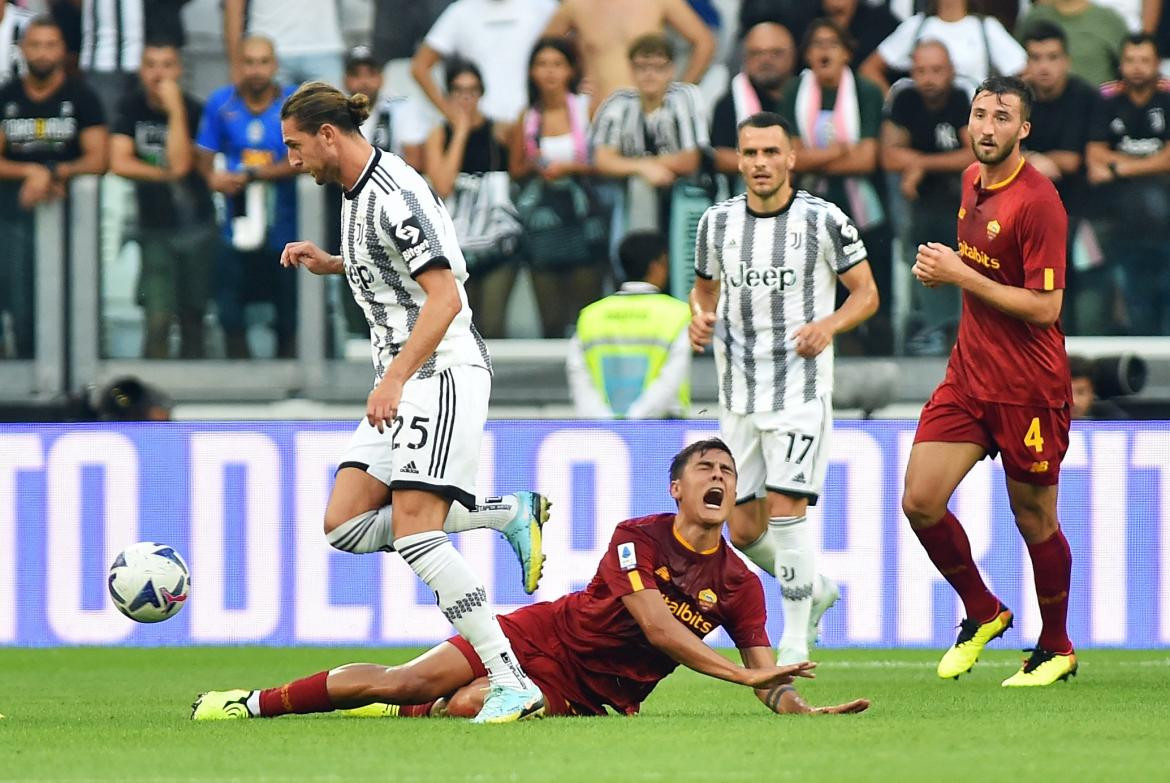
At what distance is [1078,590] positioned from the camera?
→ 995cm

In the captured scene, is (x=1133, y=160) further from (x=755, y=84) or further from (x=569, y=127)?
(x=569, y=127)

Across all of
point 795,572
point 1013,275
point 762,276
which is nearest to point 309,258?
point 762,276

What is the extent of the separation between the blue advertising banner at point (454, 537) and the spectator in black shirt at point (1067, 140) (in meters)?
2.24

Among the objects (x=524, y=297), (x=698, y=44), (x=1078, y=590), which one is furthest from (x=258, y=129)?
(x=1078, y=590)

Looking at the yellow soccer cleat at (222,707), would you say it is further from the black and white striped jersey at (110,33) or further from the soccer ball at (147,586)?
the black and white striped jersey at (110,33)

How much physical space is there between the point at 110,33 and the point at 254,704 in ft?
24.1

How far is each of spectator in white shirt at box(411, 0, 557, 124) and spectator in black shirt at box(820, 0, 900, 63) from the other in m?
1.71

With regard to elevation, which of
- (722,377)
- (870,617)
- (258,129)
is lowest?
(870,617)

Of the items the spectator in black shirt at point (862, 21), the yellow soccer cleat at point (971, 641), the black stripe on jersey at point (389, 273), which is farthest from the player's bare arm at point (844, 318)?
the spectator in black shirt at point (862, 21)

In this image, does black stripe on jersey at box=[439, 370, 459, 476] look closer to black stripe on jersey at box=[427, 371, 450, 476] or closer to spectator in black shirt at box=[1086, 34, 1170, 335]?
A: black stripe on jersey at box=[427, 371, 450, 476]

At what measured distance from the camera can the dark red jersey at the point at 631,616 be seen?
21.0 feet

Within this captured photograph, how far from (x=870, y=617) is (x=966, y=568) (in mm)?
2059

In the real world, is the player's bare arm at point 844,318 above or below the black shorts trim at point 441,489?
above

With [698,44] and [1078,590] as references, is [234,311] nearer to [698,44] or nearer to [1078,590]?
[698,44]
